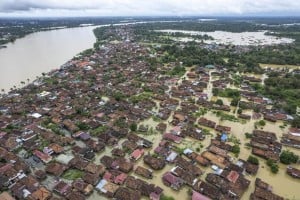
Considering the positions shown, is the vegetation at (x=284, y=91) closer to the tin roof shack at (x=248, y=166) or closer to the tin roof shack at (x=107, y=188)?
the tin roof shack at (x=248, y=166)

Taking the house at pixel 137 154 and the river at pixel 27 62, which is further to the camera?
the river at pixel 27 62

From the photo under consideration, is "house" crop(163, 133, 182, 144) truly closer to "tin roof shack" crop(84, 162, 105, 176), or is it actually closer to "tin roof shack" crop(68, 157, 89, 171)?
"tin roof shack" crop(84, 162, 105, 176)

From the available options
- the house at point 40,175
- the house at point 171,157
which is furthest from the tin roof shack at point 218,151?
the house at point 40,175

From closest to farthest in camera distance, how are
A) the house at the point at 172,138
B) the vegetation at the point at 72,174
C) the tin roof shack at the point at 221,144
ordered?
the vegetation at the point at 72,174
the tin roof shack at the point at 221,144
the house at the point at 172,138

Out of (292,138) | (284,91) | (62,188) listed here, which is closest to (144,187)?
(62,188)

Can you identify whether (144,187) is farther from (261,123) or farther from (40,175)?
(261,123)

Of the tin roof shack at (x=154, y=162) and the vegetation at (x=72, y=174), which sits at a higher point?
the tin roof shack at (x=154, y=162)

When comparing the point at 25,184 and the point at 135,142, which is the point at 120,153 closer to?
the point at 135,142
